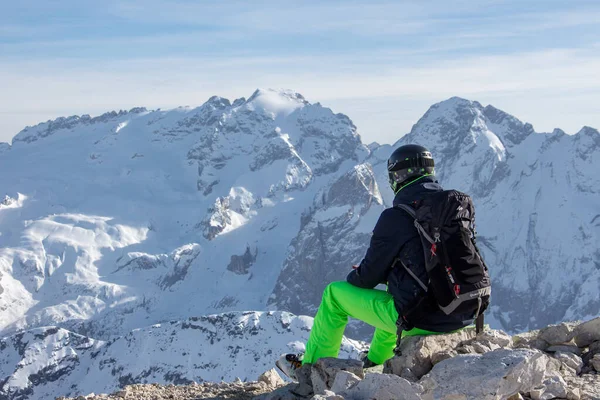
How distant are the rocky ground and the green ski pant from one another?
296 millimetres

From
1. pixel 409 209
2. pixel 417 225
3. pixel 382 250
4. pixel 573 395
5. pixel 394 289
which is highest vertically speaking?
pixel 409 209

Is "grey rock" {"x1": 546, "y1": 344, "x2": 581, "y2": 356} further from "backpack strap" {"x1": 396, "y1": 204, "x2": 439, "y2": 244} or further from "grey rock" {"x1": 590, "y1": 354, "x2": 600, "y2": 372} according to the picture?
"backpack strap" {"x1": 396, "y1": 204, "x2": 439, "y2": 244}

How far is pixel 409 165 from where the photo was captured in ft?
35.8

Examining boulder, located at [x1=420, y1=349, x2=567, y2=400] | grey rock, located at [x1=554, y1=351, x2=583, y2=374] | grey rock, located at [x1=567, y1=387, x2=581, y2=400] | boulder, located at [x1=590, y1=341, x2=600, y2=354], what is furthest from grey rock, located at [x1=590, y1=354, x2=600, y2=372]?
boulder, located at [x1=420, y1=349, x2=567, y2=400]

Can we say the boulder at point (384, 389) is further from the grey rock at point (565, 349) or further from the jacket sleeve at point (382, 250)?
the grey rock at point (565, 349)

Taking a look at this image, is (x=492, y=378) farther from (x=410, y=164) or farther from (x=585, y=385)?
(x=410, y=164)

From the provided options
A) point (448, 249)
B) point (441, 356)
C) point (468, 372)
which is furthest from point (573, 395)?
point (448, 249)

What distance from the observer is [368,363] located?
11.9 meters

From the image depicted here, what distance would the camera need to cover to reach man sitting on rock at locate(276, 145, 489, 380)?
33.4ft

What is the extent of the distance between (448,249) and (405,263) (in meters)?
0.61

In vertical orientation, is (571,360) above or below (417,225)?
below

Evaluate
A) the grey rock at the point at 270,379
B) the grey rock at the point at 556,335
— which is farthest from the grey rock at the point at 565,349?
the grey rock at the point at 270,379

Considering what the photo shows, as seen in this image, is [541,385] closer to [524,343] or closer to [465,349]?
[465,349]

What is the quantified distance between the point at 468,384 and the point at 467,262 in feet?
5.81
